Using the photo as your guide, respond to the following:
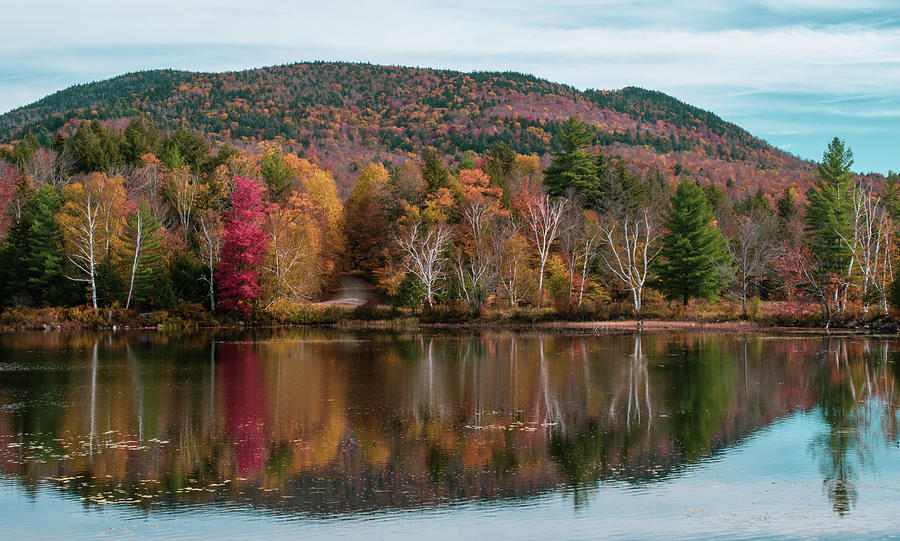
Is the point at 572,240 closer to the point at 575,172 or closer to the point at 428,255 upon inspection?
the point at 428,255

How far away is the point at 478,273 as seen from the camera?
180ft

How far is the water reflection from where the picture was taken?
584 inches

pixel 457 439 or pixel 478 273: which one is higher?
pixel 478 273

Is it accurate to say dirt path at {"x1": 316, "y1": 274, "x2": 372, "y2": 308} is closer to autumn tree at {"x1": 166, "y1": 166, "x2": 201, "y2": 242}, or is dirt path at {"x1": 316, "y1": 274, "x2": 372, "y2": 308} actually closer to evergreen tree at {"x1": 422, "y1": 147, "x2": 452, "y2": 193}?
evergreen tree at {"x1": 422, "y1": 147, "x2": 452, "y2": 193}

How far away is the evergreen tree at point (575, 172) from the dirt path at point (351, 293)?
18.6 m

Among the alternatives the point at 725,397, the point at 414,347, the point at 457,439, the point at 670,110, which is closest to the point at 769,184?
Result: the point at 670,110

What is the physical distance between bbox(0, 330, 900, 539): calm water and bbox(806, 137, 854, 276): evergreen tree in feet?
63.7

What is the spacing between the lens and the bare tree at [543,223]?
186 feet

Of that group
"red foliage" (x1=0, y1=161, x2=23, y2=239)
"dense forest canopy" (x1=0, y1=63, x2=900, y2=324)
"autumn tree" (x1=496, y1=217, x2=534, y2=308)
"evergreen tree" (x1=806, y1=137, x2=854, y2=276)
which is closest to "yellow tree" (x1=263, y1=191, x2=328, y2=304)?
"dense forest canopy" (x1=0, y1=63, x2=900, y2=324)

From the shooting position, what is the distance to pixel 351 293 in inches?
2653

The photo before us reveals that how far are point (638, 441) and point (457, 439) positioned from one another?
→ 4.05 metres

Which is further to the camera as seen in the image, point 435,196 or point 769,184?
point 769,184

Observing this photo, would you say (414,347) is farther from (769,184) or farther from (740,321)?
(769,184)

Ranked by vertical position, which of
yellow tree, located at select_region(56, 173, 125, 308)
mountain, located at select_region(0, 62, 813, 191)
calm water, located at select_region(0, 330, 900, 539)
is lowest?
calm water, located at select_region(0, 330, 900, 539)
